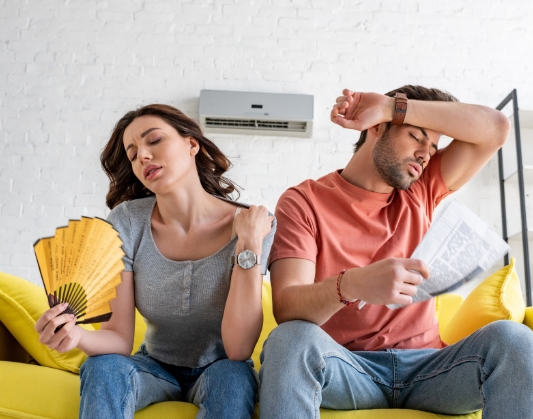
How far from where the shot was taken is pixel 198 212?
6.18ft

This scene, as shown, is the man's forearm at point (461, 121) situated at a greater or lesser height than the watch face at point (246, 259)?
greater

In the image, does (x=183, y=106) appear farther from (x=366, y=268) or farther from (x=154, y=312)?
(x=366, y=268)

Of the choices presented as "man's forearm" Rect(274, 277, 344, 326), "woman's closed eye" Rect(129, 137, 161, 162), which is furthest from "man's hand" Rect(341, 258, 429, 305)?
"woman's closed eye" Rect(129, 137, 161, 162)

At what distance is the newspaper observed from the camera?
4.39 feet

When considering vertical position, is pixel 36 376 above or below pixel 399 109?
below

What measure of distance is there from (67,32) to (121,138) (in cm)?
253

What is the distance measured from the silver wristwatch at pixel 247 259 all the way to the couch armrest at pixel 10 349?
0.78 m

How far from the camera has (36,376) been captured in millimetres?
1680

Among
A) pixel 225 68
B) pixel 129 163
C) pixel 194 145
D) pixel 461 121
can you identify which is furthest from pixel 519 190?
pixel 129 163

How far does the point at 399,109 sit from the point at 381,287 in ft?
2.46

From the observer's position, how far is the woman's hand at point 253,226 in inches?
64.0

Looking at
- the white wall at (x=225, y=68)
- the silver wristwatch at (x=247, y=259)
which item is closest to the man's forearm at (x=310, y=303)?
the silver wristwatch at (x=247, y=259)

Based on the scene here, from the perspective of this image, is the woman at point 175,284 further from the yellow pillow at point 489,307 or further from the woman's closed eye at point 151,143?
the yellow pillow at point 489,307

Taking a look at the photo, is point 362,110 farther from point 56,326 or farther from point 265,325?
point 56,326
